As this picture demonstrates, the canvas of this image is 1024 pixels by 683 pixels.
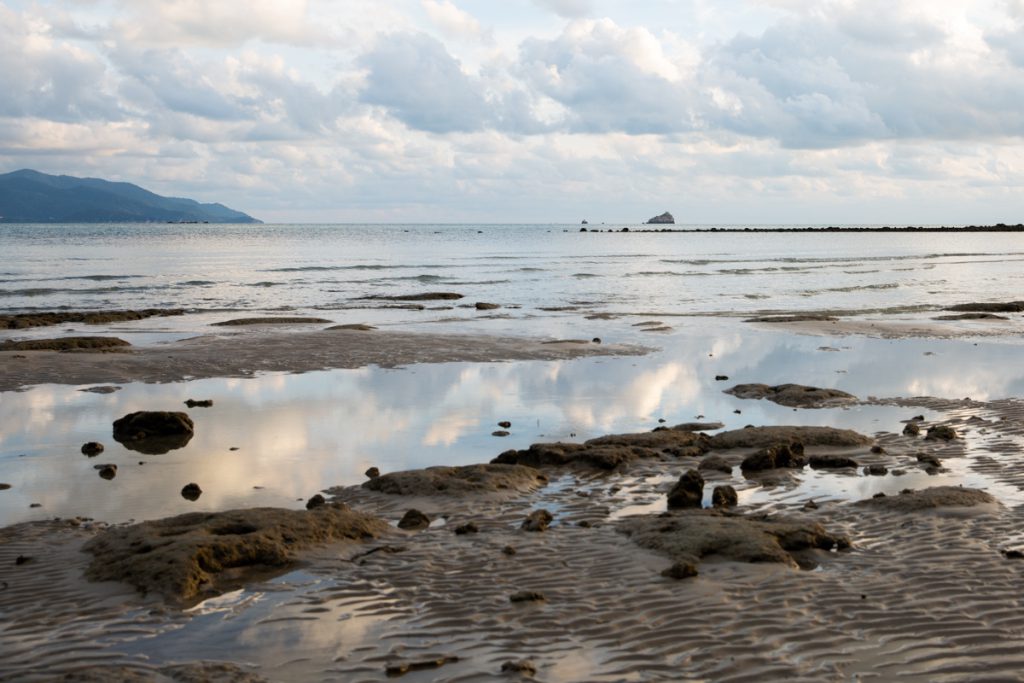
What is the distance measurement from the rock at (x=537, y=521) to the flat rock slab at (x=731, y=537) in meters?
0.81

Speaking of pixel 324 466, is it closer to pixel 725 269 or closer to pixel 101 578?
pixel 101 578

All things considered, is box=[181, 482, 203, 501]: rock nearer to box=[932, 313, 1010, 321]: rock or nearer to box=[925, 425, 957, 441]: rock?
box=[925, 425, 957, 441]: rock

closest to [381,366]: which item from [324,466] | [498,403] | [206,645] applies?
[498,403]

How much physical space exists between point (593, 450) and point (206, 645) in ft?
22.4

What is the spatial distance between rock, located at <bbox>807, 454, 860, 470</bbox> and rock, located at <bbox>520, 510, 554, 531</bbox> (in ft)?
14.3

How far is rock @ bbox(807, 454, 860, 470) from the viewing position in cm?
1243

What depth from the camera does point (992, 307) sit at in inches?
1490

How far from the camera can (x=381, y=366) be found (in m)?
22.3

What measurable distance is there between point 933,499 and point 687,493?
2719 millimetres

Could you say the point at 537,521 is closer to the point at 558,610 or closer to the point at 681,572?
the point at 681,572

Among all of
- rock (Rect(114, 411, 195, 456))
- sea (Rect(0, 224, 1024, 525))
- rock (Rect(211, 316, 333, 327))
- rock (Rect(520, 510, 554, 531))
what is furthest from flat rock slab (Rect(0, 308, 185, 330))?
rock (Rect(520, 510, 554, 531))

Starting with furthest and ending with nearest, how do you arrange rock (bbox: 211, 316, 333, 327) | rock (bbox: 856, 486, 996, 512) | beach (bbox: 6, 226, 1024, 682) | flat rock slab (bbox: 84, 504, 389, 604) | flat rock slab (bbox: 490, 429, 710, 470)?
rock (bbox: 211, 316, 333, 327), flat rock slab (bbox: 490, 429, 710, 470), rock (bbox: 856, 486, 996, 512), flat rock slab (bbox: 84, 504, 389, 604), beach (bbox: 6, 226, 1024, 682)

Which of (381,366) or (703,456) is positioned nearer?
(703,456)

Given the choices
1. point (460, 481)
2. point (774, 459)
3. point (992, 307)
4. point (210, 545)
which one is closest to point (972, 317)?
point (992, 307)
